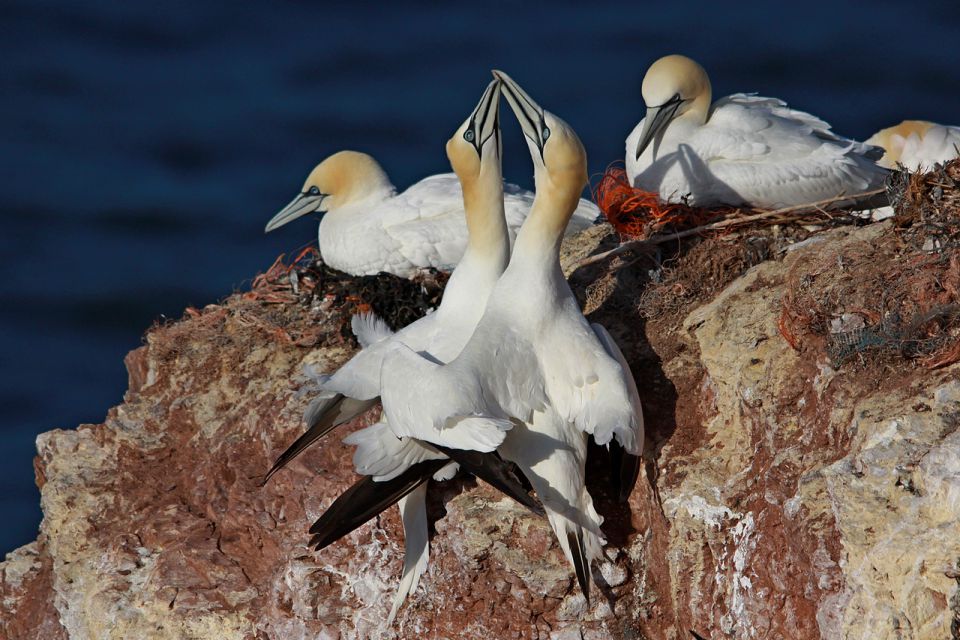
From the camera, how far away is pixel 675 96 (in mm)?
8492

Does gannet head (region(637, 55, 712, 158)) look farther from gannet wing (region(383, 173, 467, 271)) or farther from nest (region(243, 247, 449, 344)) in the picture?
nest (region(243, 247, 449, 344))

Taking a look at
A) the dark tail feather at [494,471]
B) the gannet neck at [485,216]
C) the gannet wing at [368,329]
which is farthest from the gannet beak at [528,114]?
the dark tail feather at [494,471]

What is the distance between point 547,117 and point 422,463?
1.69 m

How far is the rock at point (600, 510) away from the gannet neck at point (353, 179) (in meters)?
1.67

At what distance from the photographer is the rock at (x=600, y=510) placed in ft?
16.2

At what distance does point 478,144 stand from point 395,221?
6.77 ft

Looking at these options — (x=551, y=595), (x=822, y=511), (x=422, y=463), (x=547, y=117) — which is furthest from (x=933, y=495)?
(x=547, y=117)

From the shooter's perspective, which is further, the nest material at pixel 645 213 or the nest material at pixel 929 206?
the nest material at pixel 645 213

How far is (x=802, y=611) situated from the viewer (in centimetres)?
518

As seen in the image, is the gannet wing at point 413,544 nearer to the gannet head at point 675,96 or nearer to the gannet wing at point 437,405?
the gannet wing at point 437,405

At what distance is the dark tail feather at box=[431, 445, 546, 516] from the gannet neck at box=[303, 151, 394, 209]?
4190 millimetres

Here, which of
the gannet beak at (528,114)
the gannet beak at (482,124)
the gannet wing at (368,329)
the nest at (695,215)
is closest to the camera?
the gannet beak at (528,114)

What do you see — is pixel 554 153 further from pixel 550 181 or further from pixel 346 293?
pixel 346 293

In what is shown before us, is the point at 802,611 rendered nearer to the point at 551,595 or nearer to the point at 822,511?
the point at 822,511
